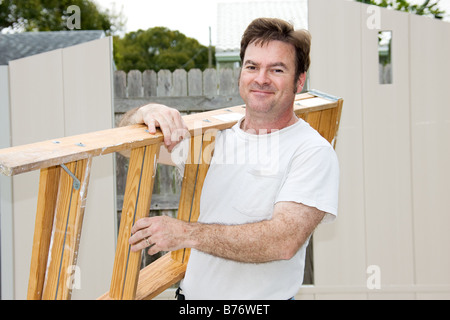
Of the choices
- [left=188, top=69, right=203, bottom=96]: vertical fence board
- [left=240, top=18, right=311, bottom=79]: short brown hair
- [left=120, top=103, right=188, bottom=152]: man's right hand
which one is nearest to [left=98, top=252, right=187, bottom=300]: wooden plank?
[left=120, top=103, right=188, bottom=152]: man's right hand

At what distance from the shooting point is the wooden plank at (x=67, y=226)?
3.58 feet

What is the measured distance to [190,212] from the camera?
5.51 feet

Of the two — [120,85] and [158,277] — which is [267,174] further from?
[120,85]

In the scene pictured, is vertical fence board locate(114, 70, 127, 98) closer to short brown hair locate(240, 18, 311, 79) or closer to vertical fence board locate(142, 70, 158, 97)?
vertical fence board locate(142, 70, 158, 97)

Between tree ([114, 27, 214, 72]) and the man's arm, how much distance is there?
759 inches

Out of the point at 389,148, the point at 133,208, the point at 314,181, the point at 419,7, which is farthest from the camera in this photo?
the point at 419,7

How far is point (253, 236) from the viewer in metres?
1.37

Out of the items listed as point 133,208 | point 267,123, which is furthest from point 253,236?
point 267,123

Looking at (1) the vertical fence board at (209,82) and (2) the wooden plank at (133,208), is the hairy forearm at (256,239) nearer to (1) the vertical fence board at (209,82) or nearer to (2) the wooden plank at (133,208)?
(2) the wooden plank at (133,208)

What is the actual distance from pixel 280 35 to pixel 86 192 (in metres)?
0.98

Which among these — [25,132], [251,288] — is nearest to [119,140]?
[251,288]

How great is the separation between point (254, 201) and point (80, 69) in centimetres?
202

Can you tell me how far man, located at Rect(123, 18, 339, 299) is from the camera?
146 cm

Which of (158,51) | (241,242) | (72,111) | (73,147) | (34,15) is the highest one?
(34,15)
